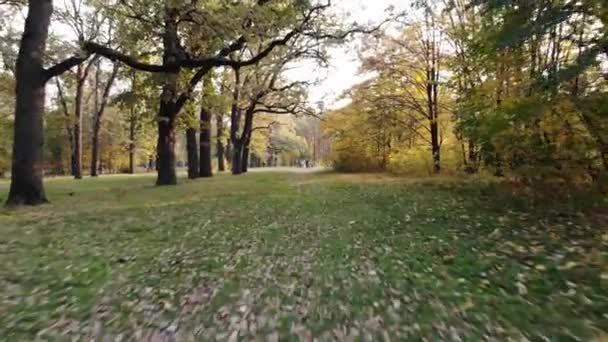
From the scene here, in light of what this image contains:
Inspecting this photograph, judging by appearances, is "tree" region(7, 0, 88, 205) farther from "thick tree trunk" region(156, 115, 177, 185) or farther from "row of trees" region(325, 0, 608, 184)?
"row of trees" region(325, 0, 608, 184)

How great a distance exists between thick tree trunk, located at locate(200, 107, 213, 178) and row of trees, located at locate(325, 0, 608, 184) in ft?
30.1

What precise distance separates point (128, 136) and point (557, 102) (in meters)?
37.4

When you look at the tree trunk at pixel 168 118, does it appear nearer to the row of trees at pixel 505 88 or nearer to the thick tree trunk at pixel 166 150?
the thick tree trunk at pixel 166 150

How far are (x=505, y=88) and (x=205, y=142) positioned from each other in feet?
58.0

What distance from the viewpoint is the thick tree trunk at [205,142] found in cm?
2400

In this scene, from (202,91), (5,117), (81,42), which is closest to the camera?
(81,42)

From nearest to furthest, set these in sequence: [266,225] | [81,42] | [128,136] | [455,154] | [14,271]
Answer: [14,271]
[266,225]
[81,42]
[455,154]
[128,136]

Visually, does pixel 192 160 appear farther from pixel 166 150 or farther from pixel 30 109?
pixel 30 109

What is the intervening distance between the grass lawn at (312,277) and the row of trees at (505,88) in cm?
132

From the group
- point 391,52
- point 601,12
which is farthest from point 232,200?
point 391,52

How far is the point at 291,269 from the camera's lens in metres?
5.18

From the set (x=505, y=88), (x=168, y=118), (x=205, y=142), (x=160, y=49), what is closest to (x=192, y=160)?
(x=205, y=142)

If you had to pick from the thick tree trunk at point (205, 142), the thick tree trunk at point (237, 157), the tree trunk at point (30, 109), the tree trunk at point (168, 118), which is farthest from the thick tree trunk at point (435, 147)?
the tree trunk at point (30, 109)

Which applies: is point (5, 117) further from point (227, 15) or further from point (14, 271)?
point (14, 271)
